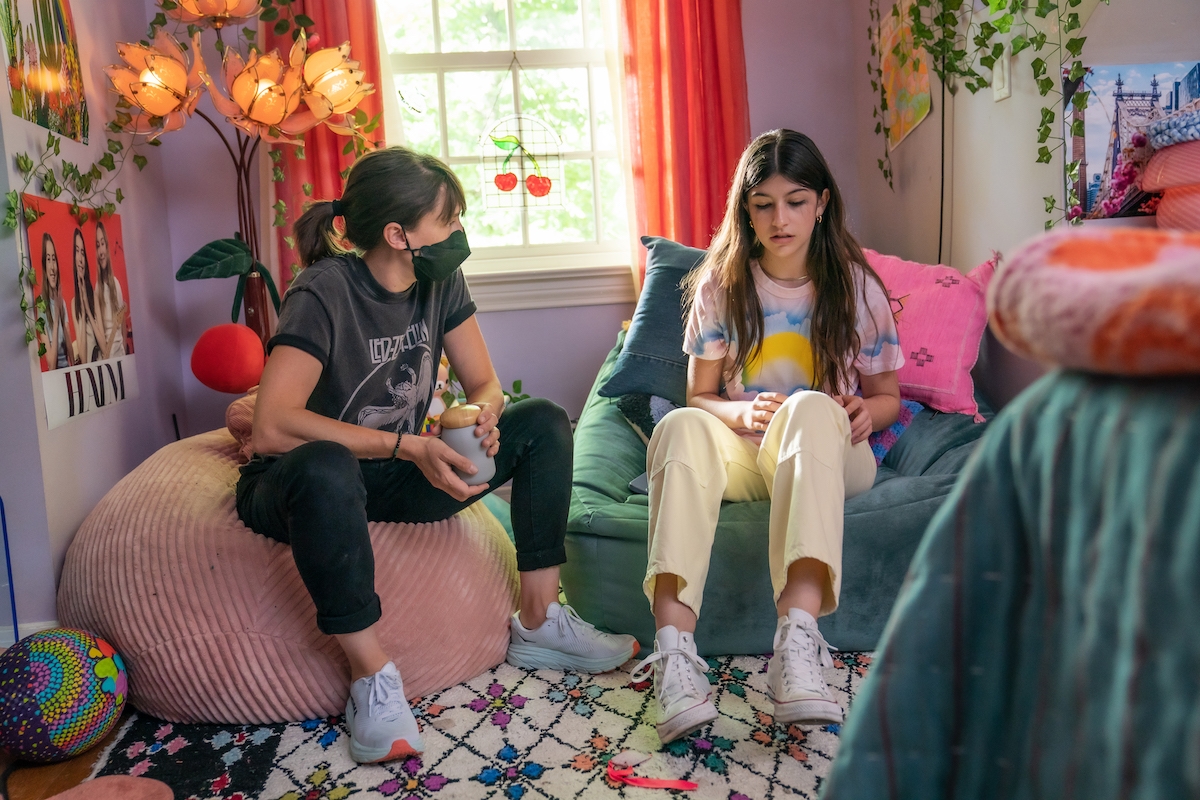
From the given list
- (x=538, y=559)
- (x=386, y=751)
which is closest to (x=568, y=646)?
(x=538, y=559)

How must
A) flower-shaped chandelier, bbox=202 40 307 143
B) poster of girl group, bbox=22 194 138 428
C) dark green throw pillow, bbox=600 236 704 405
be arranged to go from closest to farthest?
poster of girl group, bbox=22 194 138 428 → dark green throw pillow, bbox=600 236 704 405 → flower-shaped chandelier, bbox=202 40 307 143

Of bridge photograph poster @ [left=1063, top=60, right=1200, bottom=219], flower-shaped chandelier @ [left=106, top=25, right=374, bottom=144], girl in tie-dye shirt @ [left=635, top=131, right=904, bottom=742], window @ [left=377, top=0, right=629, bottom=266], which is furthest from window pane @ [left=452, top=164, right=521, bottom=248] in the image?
bridge photograph poster @ [left=1063, top=60, right=1200, bottom=219]

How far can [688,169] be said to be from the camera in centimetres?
283

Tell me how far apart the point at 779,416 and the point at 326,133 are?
73.0 inches

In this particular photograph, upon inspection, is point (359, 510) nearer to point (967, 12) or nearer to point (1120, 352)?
point (1120, 352)

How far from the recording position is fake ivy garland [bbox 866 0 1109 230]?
1.69m

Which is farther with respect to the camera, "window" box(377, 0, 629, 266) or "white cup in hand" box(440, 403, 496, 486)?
"window" box(377, 0, 629, 266)

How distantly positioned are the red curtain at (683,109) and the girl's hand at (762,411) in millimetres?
1331

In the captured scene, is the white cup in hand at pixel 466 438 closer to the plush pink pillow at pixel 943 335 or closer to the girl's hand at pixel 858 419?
the girl's hand at pixel 858 419

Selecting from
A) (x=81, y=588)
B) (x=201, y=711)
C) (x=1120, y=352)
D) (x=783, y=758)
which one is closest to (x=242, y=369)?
(x=81, y=588)

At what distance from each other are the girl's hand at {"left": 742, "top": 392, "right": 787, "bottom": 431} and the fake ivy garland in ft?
2.38

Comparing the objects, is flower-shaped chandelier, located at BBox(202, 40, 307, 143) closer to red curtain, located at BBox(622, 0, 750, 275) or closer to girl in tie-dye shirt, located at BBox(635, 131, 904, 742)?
red curtain, located at BBox(622, 0, 750, 275)

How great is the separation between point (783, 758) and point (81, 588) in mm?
1239

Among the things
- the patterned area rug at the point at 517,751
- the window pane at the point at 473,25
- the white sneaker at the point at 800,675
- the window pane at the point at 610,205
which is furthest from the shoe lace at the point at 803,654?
the window pane at the point at 473,25
